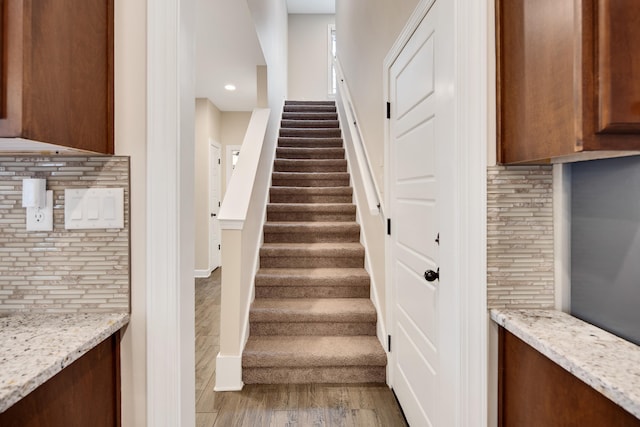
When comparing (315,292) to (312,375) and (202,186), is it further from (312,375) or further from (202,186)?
(202,186)

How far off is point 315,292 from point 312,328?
338mm

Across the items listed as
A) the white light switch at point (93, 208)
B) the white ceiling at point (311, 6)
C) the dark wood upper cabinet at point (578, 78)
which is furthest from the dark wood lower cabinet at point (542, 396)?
the white ceiling at point (311, 6)

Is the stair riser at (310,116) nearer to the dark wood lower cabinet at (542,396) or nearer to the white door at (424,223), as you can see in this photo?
the white door at (424,223)

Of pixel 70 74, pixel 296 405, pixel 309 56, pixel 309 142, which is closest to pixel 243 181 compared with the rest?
→ pixel 296 405

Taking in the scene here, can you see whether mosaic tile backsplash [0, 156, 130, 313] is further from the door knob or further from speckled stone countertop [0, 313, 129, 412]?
the door knob

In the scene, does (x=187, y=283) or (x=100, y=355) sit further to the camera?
(x=187, y=283)

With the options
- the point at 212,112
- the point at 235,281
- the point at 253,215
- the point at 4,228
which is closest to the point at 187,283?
the point at 4,228

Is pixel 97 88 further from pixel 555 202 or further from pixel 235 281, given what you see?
pixel 235 281

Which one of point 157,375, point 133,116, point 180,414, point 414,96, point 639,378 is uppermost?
point 414,96

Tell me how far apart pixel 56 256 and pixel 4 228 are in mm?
154

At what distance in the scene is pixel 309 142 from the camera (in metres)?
4.84

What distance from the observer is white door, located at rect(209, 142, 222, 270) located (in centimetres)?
575

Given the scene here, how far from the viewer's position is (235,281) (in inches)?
91.0

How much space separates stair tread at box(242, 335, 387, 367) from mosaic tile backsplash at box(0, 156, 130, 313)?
1.47 metres
